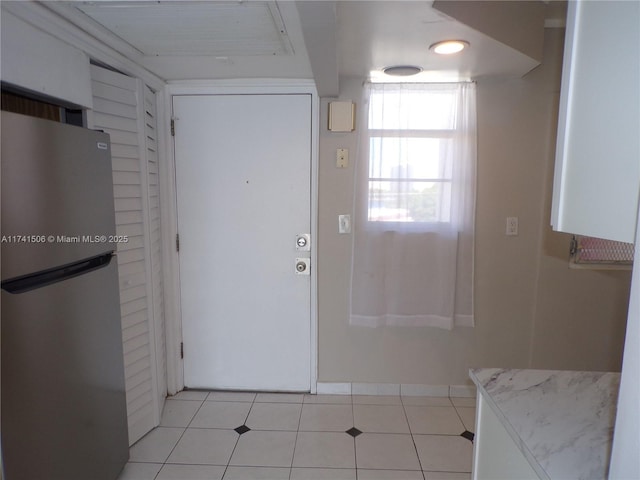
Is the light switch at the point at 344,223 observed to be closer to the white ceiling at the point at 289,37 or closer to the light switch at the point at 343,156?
the light switch at the point at 343,156

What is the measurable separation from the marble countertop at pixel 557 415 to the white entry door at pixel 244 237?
1.54 m

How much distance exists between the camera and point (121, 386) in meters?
1.81

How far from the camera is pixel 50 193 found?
1318mm

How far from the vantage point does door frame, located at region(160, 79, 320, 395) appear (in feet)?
7.83

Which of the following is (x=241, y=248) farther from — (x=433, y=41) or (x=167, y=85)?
(x=433, y=41)

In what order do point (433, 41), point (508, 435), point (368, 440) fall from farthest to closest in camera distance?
point (368, 440)
point (433, 41)
point (508, 435)

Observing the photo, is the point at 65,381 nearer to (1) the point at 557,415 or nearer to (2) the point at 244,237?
(2) the point at 244,237

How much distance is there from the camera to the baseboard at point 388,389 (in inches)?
103

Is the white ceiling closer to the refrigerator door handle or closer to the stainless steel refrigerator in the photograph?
the stainless steel refrigerator

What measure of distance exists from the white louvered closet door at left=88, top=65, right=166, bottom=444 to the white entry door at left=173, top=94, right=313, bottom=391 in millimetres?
281

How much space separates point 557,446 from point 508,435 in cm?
16

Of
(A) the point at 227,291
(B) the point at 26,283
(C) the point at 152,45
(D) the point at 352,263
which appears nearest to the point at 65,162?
(B) the point at 26,283

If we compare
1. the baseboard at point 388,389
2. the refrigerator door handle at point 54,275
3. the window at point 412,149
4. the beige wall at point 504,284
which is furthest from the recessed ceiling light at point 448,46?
the baseboard at point 388,389

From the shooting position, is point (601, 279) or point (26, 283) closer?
point (26, 283)
